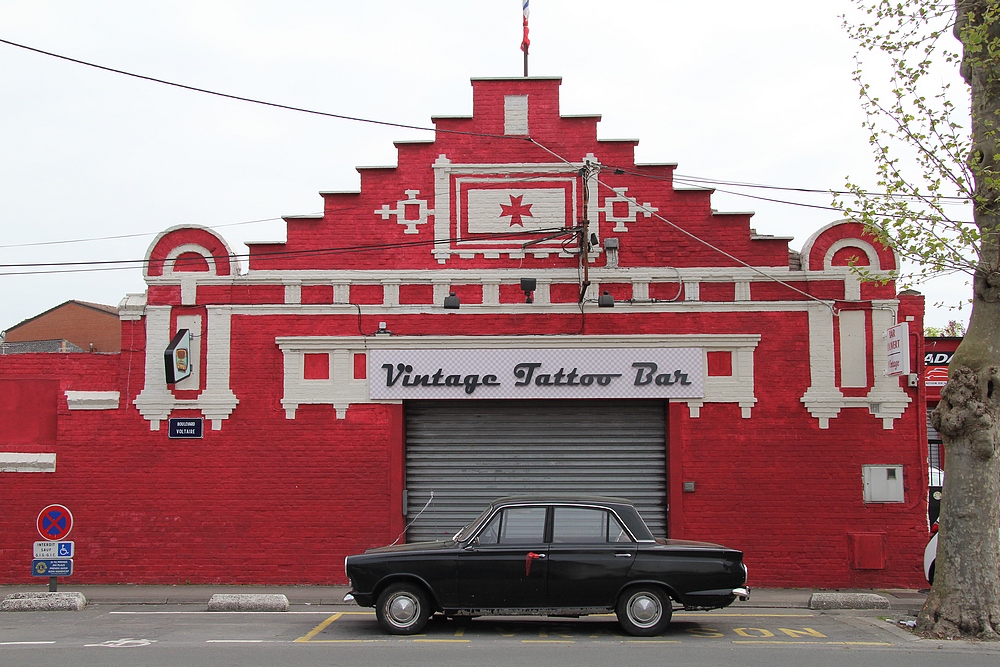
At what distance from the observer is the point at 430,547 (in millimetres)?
10570

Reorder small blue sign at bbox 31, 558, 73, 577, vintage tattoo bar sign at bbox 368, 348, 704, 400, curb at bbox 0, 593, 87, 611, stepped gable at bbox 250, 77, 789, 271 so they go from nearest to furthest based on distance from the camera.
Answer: curb at bbox 0, 593, 87, 611 < small blue sign at bbox 31, 558, 73, 577 < vintage tattoo bar sign at bbox 368, 348, 704, 400 < stepped gable at bbox 250, 77, 789, 271

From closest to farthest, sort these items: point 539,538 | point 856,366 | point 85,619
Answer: point 539,538
point 85,619
point 856,366

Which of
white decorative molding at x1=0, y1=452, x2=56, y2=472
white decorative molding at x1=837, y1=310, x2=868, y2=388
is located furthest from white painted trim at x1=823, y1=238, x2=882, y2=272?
white decorative molding at x1=0, y1=452, x2=56, y2=472

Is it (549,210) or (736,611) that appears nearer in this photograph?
(736,611)

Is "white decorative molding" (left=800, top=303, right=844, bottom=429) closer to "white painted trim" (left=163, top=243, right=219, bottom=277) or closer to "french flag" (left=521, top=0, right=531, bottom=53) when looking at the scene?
"french flag" (left=521, top=0, right=531, bottom=53)

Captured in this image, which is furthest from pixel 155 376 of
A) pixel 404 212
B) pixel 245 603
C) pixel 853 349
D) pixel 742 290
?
pixel 853 349

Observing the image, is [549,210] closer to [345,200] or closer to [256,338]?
[345,200]

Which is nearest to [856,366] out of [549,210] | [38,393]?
[549,210]

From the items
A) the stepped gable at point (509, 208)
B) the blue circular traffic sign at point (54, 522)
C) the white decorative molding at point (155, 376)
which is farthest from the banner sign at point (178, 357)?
the blue circular traffic sign at point (54, 522)

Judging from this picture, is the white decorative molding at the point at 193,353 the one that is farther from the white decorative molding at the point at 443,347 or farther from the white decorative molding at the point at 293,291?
the white decorative molding at the point at 293,291

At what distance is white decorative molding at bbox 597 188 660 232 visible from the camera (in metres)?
15.0

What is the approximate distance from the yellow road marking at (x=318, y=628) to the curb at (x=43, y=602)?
3.62 meters

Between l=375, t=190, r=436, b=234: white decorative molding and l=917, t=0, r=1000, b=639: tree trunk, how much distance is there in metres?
7.88

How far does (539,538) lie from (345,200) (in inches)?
280
